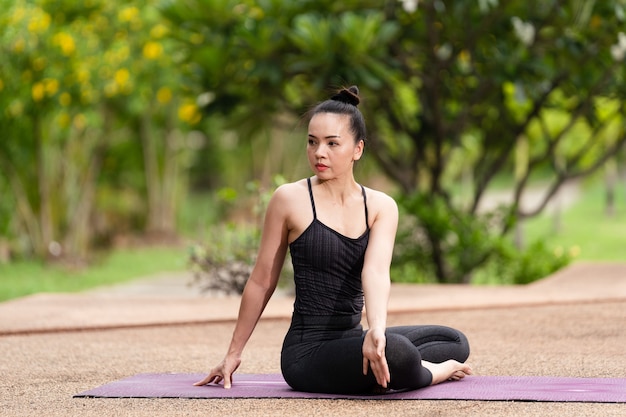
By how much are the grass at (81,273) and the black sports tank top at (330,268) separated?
5.17 metres

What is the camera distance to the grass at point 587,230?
A: 1738 centimetres

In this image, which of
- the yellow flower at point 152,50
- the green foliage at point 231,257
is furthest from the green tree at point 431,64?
the yellow flower at point 152,50

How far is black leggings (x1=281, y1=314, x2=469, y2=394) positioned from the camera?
14.5ft

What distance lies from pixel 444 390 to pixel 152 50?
11.1 meters

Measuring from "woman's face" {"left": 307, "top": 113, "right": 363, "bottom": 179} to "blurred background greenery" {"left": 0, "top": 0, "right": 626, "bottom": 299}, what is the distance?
3.26m

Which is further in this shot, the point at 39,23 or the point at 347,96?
the point at 39,23

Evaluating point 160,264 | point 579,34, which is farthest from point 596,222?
point 579,34

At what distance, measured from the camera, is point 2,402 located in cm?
479

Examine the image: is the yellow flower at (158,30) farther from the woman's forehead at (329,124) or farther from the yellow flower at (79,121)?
the woman's forehead at (329,124)

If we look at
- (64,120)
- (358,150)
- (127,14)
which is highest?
(127,14)

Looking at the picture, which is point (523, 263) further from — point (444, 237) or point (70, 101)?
point (70, 101)

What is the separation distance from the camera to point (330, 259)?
15.2 ft

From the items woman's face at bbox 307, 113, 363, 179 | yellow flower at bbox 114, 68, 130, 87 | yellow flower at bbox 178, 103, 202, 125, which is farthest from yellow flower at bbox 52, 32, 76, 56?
woman's face at bbox 307, 113, 363, 179

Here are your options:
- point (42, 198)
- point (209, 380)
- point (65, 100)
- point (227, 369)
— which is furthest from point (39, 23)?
point (227, 369)
